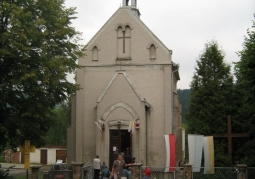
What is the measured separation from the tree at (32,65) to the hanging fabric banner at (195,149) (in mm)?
7217

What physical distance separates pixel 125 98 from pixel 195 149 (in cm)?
655

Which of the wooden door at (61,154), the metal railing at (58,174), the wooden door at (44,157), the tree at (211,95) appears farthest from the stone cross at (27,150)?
the wooden door at (44,157)

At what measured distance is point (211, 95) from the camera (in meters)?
31.0

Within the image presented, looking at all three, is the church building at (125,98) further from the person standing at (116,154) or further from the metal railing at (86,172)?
the metal railing at (86,172)

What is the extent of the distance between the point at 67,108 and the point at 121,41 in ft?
95.3

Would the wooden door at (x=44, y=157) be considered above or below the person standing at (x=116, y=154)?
below

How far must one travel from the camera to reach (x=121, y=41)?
2984cm

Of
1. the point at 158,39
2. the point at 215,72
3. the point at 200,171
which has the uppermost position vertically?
the point at 158,39

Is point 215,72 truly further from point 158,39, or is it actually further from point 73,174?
point 73,174

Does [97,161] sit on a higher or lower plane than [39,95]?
lower

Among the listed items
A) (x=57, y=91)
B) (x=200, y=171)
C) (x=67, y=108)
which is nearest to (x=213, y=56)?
(x=200, y=171)

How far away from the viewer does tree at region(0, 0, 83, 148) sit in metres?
21.9

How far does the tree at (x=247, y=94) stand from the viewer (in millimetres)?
25016

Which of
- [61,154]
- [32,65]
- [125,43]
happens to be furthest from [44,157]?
[32,65]
